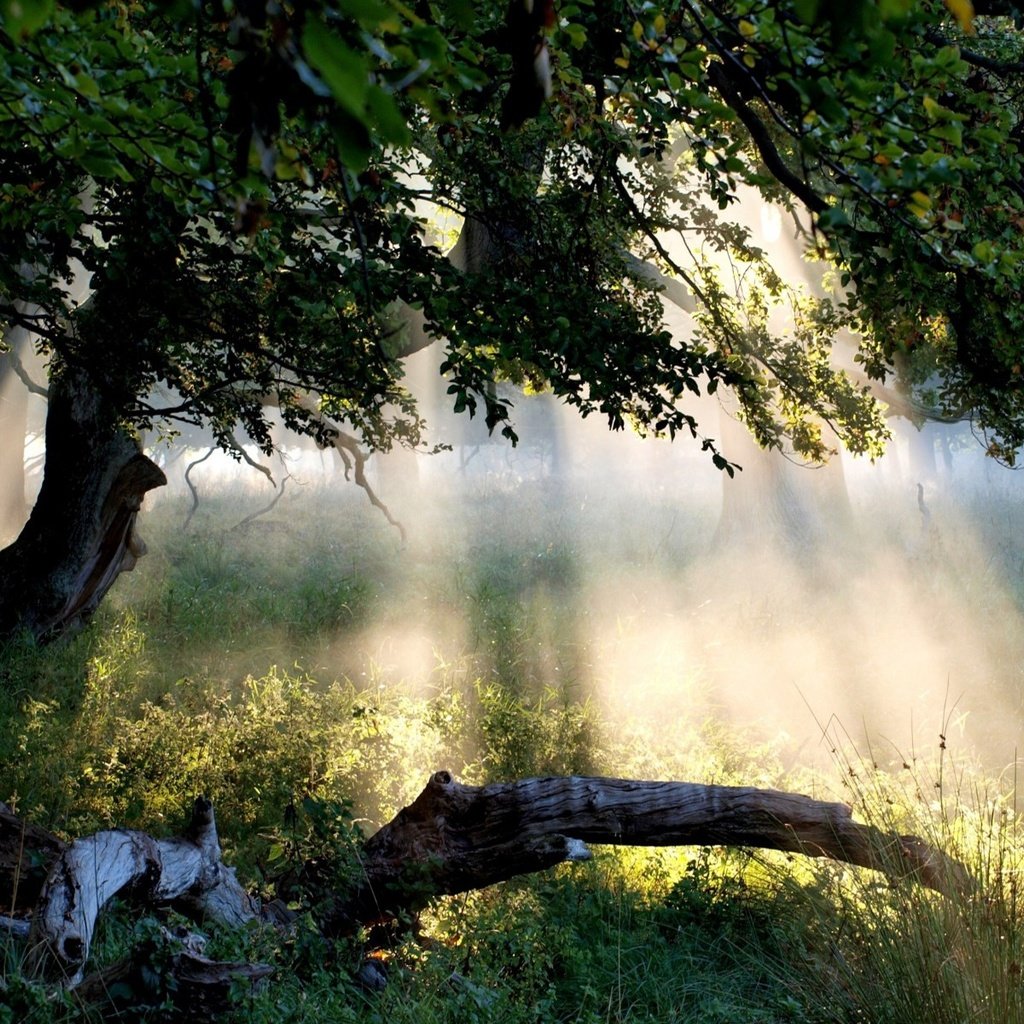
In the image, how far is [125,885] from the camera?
14.5 feet

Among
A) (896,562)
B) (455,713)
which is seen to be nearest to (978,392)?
(455,713)

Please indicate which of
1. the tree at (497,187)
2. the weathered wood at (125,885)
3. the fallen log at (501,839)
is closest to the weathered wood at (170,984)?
the weathered wood at (125,885)

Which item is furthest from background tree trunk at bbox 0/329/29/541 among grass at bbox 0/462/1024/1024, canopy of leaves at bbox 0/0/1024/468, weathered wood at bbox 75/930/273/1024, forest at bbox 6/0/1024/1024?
weathered wood at bbox 75/930/273/1024

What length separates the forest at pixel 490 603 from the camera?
273 centimetres

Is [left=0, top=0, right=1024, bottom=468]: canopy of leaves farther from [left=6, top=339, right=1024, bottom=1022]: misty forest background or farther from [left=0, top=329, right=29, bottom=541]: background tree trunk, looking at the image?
[left=0, top=329, right=29, bottom=541]: background tree trunk

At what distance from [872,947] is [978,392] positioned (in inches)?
129

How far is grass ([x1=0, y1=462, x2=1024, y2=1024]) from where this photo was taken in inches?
161

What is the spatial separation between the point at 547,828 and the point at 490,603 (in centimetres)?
682

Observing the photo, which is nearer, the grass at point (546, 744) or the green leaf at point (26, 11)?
the green leaf at point (26, 11)

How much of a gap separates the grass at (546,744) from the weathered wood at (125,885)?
7.1 inches

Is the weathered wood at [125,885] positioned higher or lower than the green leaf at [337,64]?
lower

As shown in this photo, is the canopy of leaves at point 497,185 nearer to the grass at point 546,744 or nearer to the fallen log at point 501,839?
the fallen log at point 501,839

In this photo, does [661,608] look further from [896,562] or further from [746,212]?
[746,212]

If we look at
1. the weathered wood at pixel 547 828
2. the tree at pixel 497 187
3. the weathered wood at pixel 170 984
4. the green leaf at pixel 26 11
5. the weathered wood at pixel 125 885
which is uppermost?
the tree at pixel 497 187
